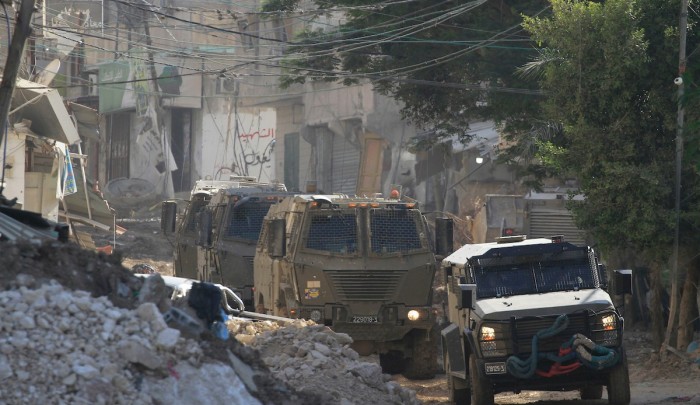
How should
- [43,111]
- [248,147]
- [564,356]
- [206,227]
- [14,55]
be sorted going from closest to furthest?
[14,55]
[564,356]
[206,227]
[43,111]
[248,147]

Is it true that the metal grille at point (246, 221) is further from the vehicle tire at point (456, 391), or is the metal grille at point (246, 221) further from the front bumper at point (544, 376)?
the front bumper at point (544, 376)

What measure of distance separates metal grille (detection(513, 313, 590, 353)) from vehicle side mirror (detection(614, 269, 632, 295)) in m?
0.60

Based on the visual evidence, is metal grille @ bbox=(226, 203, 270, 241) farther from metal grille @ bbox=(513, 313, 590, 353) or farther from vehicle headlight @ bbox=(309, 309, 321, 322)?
metal grille @ bbox=(513, 313, 590, 353)

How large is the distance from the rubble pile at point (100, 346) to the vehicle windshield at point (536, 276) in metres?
4.42

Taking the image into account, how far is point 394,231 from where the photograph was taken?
1803 centimetres

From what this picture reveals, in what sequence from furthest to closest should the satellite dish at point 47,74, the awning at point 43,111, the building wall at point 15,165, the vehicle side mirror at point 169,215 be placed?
the satellite dish at point 47,74
the building wall at point 15,165
the awning at point 43,111
the vehicle side mirror at point 169,215

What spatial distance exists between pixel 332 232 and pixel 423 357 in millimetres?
2225

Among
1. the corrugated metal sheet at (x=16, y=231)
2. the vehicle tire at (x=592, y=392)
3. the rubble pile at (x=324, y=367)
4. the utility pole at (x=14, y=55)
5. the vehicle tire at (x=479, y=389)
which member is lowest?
the vehicle tire at (x=592, y=392)

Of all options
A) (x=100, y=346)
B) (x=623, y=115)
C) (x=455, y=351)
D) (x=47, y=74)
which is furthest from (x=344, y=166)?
(x=100, y=346)

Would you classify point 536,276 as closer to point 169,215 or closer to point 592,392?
point 592,392

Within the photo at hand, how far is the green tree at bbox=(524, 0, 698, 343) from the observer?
60.7 ft

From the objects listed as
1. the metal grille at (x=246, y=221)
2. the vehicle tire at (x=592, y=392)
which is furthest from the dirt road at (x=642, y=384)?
the metal grille at (x=246, y=221)

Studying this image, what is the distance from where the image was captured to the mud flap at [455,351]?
1487 centimetres

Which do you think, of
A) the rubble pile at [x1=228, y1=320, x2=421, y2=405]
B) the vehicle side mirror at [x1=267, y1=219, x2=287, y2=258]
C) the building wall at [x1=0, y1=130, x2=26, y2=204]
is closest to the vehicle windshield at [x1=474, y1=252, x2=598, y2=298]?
the rubble pile at [x1=228, y1=320, x2=421, y2=405]
